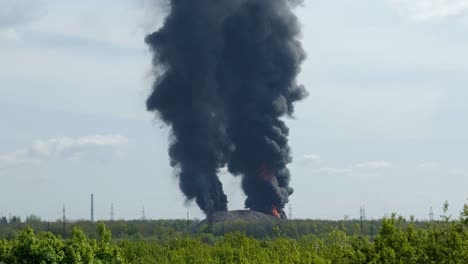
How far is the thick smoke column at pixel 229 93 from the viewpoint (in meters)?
154

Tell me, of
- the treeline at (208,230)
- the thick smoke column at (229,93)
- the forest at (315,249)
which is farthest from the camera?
the thick smoke column at (229,93)

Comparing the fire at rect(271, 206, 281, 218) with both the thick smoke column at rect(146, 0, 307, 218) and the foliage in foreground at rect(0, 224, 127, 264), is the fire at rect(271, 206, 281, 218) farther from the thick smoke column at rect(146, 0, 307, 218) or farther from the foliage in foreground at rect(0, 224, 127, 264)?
the foliage in foreground at rect(0, 224, 127, 264)

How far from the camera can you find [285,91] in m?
155

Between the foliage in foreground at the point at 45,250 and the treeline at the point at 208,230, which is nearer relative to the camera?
the foliage in foreground at the point at 45,250

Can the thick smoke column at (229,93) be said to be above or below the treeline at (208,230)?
above

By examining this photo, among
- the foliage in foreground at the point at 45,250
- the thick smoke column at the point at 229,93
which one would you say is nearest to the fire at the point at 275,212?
the thick smoke column at the point at 229,93

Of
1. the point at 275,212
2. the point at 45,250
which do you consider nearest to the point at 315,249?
the point at 45,250

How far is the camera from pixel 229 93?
15925 cm

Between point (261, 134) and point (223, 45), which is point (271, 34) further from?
point (261, 134)

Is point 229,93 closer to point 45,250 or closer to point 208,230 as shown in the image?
point 208,230

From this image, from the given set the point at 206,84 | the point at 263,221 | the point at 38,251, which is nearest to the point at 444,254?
the point at 38,251

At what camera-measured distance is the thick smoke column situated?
154 m

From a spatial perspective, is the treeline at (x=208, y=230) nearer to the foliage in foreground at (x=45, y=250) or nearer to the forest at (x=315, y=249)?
the forest at (x=315, y=249)

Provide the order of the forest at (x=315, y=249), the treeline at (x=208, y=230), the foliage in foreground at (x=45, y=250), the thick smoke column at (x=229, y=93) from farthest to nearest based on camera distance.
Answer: the thick smoke column at (x=229, y=93), the treeline at (x=208, y=230), the foliage in foreground at (x=45, y=250), the forest at (x=315, y=249)
